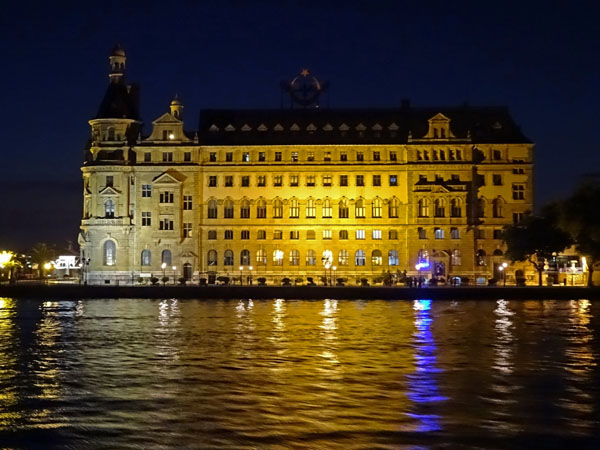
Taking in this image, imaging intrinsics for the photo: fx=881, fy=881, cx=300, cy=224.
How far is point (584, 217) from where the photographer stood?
7906cm

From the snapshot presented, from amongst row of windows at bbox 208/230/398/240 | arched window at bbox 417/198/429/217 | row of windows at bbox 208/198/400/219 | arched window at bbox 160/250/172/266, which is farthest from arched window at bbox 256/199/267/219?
arched window at bbox 417/198/429/217

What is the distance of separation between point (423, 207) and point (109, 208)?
38854mm

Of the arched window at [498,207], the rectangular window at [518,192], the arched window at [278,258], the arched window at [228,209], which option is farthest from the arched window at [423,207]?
the arched window at [228,209]

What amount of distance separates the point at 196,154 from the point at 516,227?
3999 centimetres

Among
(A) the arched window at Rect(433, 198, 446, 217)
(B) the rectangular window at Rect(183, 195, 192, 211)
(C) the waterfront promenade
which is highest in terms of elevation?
(B) the rectangular window at Rect(183, 195, 192, 211)

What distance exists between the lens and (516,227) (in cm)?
9512

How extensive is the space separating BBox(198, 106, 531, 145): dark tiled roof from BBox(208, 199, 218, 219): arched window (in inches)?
290

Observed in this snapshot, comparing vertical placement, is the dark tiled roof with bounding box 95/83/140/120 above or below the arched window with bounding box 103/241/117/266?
above

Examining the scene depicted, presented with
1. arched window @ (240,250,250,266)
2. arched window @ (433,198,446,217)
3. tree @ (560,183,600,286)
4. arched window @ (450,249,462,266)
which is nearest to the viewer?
tree @ (560,183,600,286)

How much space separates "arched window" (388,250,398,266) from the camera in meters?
107

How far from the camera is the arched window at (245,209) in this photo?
358 ft

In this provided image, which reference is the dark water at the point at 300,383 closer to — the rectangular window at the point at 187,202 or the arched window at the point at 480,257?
the arched window at the point at 480,257

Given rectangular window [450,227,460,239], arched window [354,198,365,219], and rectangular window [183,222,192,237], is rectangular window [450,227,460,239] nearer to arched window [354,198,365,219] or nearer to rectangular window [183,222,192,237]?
arched window [354,198,365,219]

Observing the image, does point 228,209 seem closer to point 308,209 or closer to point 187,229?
point 187,229
